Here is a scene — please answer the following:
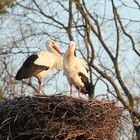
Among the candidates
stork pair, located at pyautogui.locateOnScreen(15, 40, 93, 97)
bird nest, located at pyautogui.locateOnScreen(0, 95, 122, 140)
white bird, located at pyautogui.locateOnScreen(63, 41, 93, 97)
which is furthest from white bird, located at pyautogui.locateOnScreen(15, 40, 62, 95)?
bird nest, located at pyautogui.locateOnScreen(0, 95, 122, 140)

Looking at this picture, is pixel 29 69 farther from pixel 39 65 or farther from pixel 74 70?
pixel 74 70

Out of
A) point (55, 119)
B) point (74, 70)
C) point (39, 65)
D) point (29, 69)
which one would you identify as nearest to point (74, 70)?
point (74, 70)

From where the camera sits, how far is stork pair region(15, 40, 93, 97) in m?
11.9

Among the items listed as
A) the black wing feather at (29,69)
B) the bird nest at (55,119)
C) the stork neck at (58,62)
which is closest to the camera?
the bird nest at (55,119)

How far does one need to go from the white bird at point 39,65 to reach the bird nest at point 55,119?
8.76 ft

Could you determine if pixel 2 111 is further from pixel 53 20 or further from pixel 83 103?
pixel 53 20

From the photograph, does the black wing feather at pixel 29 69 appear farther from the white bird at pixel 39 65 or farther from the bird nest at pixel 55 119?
the bird nest at pixel 55 119

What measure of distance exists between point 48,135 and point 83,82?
10.4ft

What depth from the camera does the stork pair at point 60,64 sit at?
11.9 metres

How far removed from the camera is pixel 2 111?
949cm

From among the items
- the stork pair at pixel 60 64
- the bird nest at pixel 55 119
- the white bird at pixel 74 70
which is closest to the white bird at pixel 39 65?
the stork pair at pixel 60 64

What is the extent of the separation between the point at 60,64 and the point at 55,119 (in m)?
3.81

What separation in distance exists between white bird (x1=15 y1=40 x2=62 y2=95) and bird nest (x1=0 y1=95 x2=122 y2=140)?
2670 mm

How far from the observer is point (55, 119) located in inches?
362
